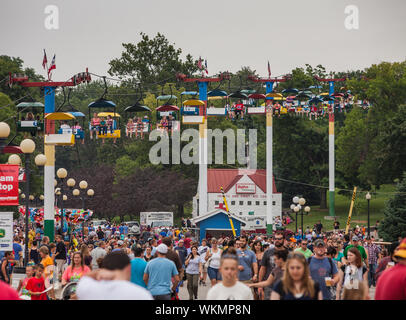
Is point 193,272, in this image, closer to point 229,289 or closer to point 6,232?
point 6,232

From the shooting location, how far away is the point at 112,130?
42125mm

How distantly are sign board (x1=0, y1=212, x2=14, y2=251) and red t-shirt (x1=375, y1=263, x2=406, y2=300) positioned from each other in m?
13.4

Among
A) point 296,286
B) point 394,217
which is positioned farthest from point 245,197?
point 296,286

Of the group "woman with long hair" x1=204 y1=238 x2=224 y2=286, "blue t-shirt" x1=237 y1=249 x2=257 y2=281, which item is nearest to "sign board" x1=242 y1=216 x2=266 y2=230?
"woman with long hair" x1=204 y1=238 x2=224 y2=286

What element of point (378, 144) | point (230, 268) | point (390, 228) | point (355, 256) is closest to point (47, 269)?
point (355, 256)

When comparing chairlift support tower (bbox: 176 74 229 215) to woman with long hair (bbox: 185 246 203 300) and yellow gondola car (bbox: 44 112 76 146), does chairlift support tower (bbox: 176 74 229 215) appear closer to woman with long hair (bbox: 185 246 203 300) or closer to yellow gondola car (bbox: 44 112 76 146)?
yellow gondola car (bbox: 44 112 76 146)

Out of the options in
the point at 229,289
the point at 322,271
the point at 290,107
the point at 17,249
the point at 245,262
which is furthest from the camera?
the point at 290,107

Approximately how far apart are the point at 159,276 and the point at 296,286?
547 cm

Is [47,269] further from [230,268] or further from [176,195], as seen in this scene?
[176,195]

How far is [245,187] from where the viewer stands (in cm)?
8056

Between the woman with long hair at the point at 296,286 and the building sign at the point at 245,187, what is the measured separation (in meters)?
71.4

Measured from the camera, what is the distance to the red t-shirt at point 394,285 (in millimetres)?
8875

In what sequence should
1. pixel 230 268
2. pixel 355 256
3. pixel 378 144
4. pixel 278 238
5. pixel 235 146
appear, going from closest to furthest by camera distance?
pixel 230 268 < pixel 355 256 < pixel 278 238 < pixel 378 144 < pixel 235 146

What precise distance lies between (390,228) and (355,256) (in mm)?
35090
